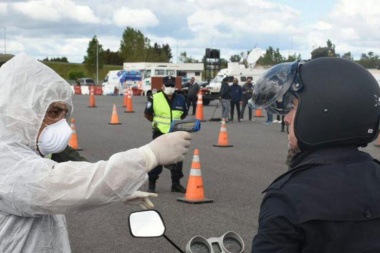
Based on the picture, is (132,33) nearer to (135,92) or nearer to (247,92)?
(135,92)

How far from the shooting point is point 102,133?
2038cm

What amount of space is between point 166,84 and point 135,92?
4080 centimetres

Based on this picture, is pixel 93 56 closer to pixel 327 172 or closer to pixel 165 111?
pixel 165 111

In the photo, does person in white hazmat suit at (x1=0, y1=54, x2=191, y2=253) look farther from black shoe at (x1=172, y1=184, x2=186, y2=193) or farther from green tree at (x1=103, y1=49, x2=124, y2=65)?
green tree at (x1=103, y1=49, x2=124, y2=65)

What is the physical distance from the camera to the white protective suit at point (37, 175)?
239cm

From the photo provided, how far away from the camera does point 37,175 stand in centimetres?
246

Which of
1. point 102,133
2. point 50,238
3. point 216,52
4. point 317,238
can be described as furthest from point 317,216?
point 216,52

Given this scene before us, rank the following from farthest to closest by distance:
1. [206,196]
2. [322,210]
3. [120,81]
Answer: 1. [120,81]
2. [206,196]
3. [322,210]

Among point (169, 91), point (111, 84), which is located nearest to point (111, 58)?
point (111, 84)

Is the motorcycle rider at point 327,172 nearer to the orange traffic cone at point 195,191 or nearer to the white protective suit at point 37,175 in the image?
the white protective suit at point 37,175

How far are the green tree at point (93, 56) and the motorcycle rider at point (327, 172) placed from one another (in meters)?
90.0

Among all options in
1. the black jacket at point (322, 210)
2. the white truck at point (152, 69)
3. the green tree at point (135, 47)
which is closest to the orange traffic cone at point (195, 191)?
the black jacket at point (322, 210)

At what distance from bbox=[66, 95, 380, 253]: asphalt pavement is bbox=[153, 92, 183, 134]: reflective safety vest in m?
1.05

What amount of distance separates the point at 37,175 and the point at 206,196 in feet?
25.8
